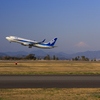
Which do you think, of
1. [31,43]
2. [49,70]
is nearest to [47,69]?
[49,70]

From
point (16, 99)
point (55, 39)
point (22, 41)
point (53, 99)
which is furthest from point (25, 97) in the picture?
point (55, 39)

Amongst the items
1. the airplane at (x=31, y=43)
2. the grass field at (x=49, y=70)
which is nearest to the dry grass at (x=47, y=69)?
the grass field at (x=49, y=70)

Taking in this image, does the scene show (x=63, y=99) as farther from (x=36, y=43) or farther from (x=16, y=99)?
(x=36, y=43)

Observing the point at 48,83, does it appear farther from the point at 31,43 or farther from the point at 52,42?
the point at 52,42

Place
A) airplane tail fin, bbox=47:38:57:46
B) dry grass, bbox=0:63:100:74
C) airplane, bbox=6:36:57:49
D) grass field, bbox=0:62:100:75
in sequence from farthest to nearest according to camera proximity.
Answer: airplane tail fin, bbox=47:38:57:46, airplane, bbox=6:36:57:49, dry grass, bbox=0:63:100:74, grass field, bbox=0:62:100:75

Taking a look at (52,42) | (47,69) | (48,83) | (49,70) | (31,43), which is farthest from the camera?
(52,42)

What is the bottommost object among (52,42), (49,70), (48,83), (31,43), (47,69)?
(48,83)

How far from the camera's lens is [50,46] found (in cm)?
8850

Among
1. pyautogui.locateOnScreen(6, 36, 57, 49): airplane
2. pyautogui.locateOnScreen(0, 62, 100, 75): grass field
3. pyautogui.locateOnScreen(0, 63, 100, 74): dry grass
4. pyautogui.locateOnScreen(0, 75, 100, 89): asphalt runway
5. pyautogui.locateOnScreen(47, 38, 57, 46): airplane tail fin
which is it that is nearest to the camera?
pyautogui.locateOnScreen(0, 75, 100, 89): asphalt runway

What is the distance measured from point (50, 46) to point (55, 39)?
8037 mm

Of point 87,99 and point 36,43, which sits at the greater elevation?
point 36,43

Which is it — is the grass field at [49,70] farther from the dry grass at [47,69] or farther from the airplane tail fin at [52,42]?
the airplane tail fin at [52,42]

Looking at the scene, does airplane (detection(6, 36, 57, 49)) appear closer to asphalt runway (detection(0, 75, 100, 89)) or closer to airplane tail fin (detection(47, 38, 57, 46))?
airplane tail fin (detection(47, 38, 57, 46))

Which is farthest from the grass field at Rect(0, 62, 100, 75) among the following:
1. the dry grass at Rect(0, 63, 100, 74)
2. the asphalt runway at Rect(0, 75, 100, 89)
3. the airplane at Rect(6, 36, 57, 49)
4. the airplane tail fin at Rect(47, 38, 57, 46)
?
the airplane tail fin at Rect(47, 38, 57, 46)
